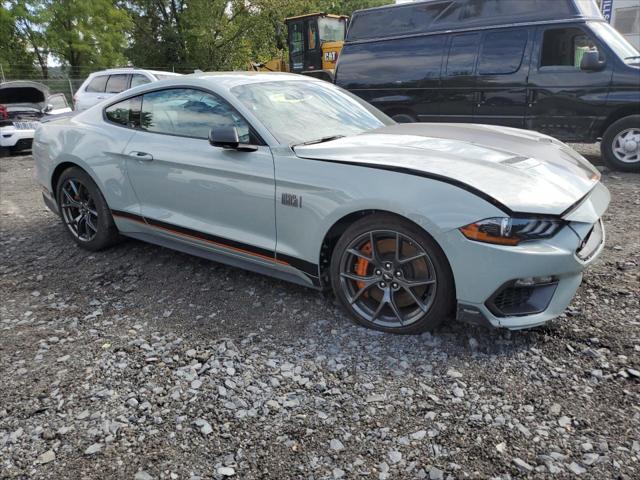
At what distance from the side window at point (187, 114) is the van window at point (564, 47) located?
220 inches

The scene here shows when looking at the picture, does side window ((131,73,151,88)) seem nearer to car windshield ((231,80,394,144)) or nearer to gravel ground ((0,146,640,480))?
car windshield ((231,80,394,144))

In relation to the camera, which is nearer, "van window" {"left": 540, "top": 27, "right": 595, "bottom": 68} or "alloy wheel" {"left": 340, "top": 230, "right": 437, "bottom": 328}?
"alloy wheel" {"left": 340, "top": 230, "right": 437, "bottom": 328}

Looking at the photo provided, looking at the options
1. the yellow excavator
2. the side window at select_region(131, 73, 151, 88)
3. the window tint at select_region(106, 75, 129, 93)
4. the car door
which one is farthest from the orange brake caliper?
the yellow excavator

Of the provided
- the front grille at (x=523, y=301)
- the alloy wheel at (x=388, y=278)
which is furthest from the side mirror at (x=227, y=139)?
the front grille at (x=523, y=301)

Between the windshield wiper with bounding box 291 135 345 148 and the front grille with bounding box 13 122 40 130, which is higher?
the windshield wiper with bounding box 291 135 345 148

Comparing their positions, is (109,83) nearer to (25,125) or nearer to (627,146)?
(25,125)

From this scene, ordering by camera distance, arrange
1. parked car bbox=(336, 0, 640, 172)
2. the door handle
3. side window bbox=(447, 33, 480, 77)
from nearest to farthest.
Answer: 1. the door handle
2. parked car bbox=(336, 0, 640, 172)
3. side window bbox=(447, 33, 480, 77)

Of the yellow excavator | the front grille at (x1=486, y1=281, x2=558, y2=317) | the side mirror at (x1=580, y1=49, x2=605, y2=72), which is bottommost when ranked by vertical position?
the front grille at (x1=486, y1=281, x2=558, y2=317)

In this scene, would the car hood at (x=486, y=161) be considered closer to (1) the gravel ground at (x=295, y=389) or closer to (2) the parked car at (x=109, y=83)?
(1) the gravel ground at (x=295, y=389)

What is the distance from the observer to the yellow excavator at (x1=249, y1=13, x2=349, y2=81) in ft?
48.9

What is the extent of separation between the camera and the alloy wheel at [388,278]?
2820 mm

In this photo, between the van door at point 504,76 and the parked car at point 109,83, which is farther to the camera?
the parked car at point 109,83

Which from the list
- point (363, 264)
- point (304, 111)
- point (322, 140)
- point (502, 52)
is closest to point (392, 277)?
point (363, 264)

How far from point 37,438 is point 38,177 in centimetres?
332
